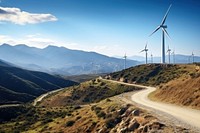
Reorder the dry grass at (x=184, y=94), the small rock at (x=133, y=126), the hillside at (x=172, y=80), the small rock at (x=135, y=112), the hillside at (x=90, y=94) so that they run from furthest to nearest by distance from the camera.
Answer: the hillside at (x=90, y=94), the hillside at (x=172, y=80), the dry grass at (x=184, y=94), the small rock at (x=135, y=112), the small rock at (x=133, y=126)

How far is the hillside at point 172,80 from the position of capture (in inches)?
2536

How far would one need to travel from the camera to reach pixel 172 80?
4471 inches

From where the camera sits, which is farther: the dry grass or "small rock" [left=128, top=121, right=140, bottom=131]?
the dry grass

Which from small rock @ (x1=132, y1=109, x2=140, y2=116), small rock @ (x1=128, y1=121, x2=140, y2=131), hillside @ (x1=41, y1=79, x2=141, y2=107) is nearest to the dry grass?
small rock @ (x1=132, y1=109, x2=140, y2=116)

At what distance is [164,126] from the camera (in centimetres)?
4144

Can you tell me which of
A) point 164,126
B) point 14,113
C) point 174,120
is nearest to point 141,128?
point 164,126

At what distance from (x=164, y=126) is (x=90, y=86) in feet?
392

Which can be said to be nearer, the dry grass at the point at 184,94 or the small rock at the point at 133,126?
the small rock at the point at 133,126

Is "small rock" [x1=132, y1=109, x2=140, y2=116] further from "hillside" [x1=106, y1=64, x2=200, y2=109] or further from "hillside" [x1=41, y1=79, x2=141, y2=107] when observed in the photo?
"hillside" [x1=41, y1=79, x2=141, y2=107]

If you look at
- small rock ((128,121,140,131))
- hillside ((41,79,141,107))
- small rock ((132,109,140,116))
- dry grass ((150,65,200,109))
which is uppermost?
dry grass ((150,65,200,109))

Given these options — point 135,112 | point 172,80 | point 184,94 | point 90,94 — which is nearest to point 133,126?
point 135,112

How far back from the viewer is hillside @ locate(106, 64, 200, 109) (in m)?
64.4

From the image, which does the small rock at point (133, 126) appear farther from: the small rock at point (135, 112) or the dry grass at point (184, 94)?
the dry grass at point (184, 94)

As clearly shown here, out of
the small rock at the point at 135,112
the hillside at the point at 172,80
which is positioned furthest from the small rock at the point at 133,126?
the hillside at the point at 172,80
